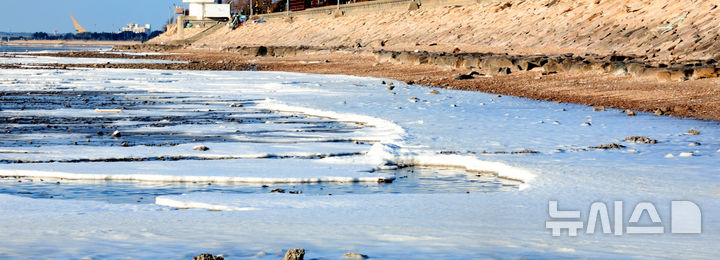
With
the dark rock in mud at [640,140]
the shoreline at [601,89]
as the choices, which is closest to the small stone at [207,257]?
the dark rock in mud at [640,140]

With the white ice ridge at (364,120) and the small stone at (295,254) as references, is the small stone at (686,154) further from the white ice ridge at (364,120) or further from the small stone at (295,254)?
the small stone at (295,254)

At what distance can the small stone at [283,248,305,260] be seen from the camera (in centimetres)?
457

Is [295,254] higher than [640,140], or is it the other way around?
[640,140]

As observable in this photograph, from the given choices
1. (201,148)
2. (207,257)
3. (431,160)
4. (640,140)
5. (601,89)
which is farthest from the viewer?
(601,89)

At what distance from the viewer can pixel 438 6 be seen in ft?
→ 189

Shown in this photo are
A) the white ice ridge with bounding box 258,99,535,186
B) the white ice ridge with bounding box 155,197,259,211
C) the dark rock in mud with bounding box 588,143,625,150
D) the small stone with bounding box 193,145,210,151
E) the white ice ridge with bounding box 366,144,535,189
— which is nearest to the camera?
the white ice ridge with bounding box 155,197,259,211

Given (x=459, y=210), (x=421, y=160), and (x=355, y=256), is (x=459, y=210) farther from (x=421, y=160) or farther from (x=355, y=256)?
(x=421, y=160)

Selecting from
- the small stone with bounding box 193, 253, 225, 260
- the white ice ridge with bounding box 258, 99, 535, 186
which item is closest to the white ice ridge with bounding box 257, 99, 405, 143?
the white ice ridge with bounding box 258, 99, 535, 186

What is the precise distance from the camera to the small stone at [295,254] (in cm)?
457

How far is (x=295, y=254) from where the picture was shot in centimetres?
460

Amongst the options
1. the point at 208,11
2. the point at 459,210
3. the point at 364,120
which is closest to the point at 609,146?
the point at 459,210

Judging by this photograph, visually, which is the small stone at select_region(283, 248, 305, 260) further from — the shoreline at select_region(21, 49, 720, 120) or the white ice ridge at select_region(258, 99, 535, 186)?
the shoreline at select_region(21, 49, 720, 120)

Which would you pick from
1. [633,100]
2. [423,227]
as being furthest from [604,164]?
[633,100]

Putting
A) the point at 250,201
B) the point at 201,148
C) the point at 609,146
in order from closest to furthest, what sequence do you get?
the point at 250,201
the point at 201,148
the point at 609,146
